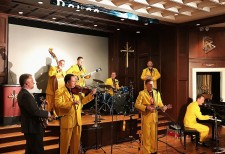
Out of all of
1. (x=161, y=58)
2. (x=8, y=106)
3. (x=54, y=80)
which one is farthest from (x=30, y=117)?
(x=161, y=58)

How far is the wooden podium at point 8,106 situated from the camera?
6.11 metres

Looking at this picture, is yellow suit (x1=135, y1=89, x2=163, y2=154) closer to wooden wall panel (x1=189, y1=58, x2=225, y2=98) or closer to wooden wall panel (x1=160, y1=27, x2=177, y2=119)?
wooden wall panel (x1=160, y1=27, x2=177, y2=119)

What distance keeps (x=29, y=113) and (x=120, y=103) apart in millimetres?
4613

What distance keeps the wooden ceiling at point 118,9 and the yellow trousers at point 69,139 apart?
2.91 metres

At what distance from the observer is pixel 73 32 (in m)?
8.77

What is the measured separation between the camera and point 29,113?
3.48 metres

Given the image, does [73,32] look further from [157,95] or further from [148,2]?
[157,95]

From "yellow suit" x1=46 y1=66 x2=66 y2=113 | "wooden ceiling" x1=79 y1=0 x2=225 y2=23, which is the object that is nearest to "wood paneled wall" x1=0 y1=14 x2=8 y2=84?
"yellow suit" x1=46 y1=66 x2=66 y2=113

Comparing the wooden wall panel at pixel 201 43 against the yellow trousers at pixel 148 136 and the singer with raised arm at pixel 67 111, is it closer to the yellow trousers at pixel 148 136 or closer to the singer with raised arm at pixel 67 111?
the yellow trousers at pixel 148 136

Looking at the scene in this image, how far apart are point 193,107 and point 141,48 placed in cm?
400

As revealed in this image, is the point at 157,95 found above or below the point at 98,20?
below

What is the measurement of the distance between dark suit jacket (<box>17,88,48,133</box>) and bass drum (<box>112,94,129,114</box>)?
4.27 metres

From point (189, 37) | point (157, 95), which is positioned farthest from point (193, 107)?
point (189, 37)

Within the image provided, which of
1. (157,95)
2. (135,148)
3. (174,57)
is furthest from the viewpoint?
(174,57)
